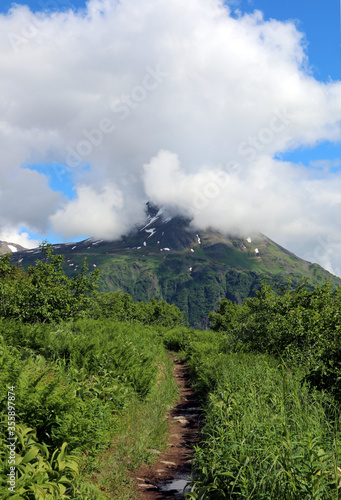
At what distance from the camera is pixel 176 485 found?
16.9 feet

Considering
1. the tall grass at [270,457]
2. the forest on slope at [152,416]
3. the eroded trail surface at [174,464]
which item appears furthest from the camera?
the eroded trail surface at [174,464]

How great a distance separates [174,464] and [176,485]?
2.88 feet

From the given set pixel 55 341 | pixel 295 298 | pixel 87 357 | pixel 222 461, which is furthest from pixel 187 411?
pixel 295 298

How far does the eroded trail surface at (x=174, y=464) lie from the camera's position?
16.0ft

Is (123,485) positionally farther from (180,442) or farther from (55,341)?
(55,341)

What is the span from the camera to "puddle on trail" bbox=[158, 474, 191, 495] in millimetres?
4952

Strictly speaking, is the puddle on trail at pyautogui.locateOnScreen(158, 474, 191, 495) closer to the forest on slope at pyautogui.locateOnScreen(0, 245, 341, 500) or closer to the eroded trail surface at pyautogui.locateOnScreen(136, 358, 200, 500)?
the eroded trail surface at pyautogui.locateOnScreen(136, 358, 200, 500)

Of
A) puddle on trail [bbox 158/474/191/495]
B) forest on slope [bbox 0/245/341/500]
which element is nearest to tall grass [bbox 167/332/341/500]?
forest on slope [bbox 0/245/341/500]

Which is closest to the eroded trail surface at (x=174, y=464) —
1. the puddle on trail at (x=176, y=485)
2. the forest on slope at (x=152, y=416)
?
the puddle on trail at (x=176, y=485)

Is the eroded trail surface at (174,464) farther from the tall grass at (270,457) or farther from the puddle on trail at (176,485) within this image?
the tall grass at (270,457)

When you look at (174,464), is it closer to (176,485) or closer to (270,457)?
(176,485)

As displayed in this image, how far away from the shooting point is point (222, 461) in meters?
4.25

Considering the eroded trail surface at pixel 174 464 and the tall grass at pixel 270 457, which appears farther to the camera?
the eroded trail surface at pixel 174 464

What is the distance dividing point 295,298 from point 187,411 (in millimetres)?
7453
